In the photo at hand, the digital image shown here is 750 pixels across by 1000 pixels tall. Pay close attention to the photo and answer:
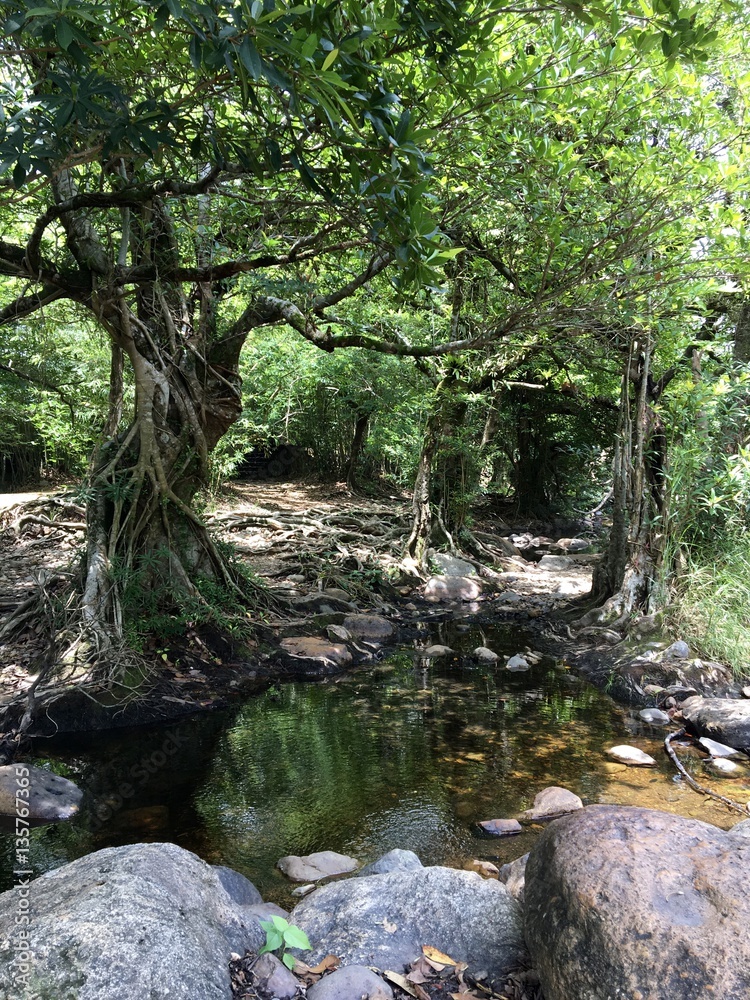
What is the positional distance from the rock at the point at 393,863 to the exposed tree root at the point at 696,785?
2062mm

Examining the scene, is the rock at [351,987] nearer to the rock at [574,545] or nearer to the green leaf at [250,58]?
the green leaf at [250,58]

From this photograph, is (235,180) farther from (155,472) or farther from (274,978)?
(274,978)

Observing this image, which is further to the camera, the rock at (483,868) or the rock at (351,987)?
the rock at (483,868)

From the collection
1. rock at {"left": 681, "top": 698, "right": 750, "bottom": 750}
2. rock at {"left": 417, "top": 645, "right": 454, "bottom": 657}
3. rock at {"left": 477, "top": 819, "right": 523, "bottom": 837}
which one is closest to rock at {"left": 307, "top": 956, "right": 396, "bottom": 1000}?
rock at {"left": 477, "top": 819, "right": 523, "bottom": 837}

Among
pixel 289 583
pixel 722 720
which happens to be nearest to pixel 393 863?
pixel 722 720

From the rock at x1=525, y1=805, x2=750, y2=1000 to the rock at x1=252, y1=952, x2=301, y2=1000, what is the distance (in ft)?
2.56

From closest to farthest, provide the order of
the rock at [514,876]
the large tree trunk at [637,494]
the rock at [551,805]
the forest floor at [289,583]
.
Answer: the rock at [514,876] → the rock at [551,805] → the forest floor at [289,583] → the large tree trunk at [637,494]

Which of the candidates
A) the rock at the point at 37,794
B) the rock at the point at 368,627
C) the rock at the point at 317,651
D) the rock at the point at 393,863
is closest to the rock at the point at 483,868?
the rock at the point at 393,863

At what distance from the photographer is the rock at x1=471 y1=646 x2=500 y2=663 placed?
743cm

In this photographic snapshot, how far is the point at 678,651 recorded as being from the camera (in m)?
6.46

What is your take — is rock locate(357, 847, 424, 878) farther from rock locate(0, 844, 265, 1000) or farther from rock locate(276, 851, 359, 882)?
rock locate(0, 844, 265, 1000)

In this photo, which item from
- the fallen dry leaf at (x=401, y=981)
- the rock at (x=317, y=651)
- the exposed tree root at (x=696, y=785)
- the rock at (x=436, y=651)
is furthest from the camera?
the rock at (x=436, y=651)

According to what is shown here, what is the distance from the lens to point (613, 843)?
229 cm

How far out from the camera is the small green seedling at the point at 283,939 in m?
2.20
